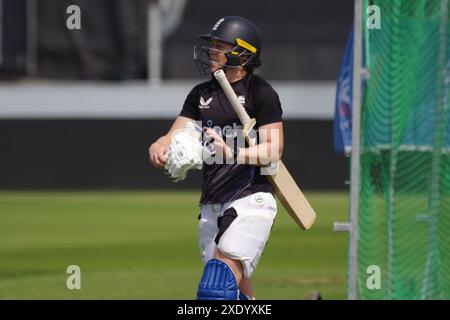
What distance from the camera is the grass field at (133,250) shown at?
12.3m

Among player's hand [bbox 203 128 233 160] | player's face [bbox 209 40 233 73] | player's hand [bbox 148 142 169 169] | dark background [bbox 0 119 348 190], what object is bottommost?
dark background [bbox 0 119 348 190]

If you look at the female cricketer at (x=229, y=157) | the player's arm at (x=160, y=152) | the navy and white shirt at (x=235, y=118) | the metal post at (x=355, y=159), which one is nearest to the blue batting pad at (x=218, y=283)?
the female cricketer at (x=229, y=157)

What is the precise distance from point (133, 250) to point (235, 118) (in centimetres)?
818

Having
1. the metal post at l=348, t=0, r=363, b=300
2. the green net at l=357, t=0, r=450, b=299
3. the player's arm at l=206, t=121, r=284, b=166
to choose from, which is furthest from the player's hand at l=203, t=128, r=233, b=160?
the green net at l=357, t=0, r=450, b=299

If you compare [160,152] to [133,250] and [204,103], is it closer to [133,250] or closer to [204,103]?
[204,103]

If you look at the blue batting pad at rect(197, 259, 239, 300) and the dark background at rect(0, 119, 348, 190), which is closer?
the blue batting pad at rect(197, 259, 239, 300)

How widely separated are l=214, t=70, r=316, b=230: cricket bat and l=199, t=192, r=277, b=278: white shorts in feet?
0.50

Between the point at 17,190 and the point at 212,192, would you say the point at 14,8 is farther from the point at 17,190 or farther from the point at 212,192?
the point at 212,192

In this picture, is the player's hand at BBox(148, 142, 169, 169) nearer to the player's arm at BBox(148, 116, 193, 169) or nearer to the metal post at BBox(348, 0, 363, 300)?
the player's arm at BBox(148, 116, 193, 169)

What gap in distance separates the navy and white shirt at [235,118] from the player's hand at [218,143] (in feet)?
1.10

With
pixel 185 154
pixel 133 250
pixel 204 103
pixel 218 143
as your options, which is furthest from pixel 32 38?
pixel 218 143

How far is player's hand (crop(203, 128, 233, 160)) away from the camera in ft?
25.7

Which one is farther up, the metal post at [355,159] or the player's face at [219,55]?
the player's face at [219,55]

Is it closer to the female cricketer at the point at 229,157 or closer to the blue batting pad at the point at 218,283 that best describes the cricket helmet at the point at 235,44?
the female cricketer at the point at 229,157
